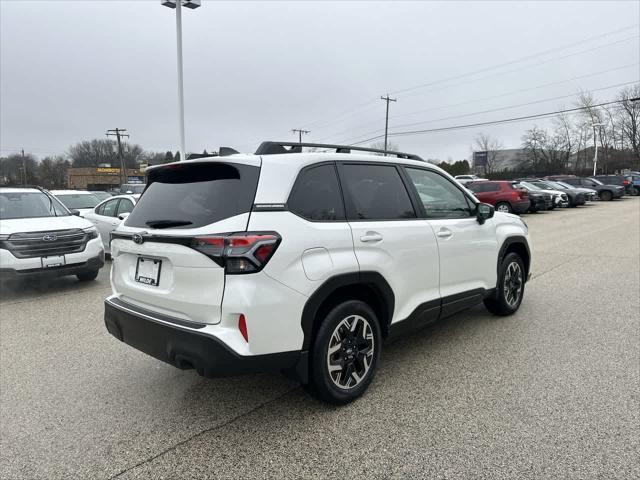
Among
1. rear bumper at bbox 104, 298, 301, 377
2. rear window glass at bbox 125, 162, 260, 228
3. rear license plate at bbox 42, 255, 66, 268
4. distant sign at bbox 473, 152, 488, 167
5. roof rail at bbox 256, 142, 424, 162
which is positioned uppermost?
distant sign at bbox 473, 152, 488, 167

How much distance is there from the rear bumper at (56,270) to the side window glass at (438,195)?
18.7 ft

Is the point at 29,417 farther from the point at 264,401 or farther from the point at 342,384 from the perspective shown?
the point at 342,384

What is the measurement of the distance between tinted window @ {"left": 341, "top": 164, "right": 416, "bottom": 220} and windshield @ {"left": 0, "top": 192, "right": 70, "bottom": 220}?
653 cm

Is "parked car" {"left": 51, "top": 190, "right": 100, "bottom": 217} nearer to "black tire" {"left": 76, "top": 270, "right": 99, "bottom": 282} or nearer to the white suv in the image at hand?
"black tire" {"left": 76, "top": 270, "right": 99, "bottom": 282}

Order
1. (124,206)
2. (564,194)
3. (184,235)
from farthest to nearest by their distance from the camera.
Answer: (564,194), (124,206), (184,235)

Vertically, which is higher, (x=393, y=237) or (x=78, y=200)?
(x=393, y=237)

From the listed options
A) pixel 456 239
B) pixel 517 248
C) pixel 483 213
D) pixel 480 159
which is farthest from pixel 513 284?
pixel 480 159

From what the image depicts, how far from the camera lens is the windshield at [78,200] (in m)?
12.8

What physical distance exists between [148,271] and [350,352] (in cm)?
153

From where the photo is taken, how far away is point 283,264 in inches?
106

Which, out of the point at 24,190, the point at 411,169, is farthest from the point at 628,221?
the point at 24,190

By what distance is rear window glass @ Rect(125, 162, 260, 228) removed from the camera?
2771mm

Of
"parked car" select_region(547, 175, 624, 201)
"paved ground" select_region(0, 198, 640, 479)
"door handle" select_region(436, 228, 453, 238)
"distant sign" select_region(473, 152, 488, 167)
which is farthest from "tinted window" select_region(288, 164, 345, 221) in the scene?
"distant sign" select_region(473, 152, 488, 167)

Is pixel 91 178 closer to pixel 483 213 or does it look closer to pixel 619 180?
pixel 619 180
